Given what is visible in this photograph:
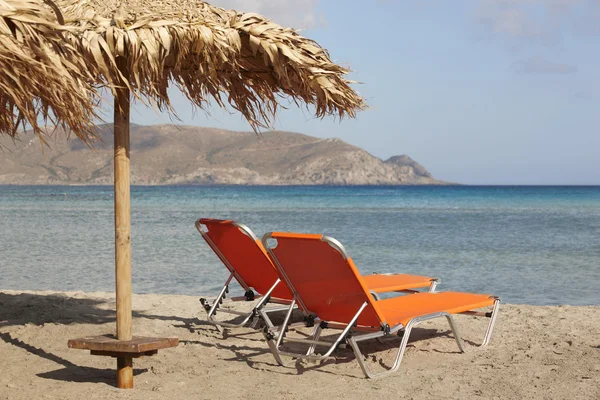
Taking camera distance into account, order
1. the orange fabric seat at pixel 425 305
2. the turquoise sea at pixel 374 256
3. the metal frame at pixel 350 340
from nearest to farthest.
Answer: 1. the metal frame at pixel 350 340
2. the orange fabric seat at pixel 425 305
3. the turquoise sea at pixel 374 256

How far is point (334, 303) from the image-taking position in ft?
15.6

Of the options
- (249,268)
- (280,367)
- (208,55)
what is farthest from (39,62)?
(249,268)

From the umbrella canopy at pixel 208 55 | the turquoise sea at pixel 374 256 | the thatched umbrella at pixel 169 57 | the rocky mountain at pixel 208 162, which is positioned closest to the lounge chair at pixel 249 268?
the umbrella canopy at pixel 208 55

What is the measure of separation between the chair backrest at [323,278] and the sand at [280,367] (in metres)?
0.39

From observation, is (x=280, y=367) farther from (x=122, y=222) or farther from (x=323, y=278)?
(x=122, y=222)

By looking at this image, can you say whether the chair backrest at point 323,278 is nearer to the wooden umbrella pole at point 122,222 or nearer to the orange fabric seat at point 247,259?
the orange fabric seat at point 247,259

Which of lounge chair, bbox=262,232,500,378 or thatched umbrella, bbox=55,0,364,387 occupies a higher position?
thatched umbrella, bbox=55,0,364,387

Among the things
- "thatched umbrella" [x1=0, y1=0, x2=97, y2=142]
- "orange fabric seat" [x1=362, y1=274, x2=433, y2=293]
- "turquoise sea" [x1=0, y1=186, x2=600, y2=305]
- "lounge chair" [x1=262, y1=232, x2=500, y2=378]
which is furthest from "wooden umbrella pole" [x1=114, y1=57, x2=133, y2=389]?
"turquoise sea" [x1=0, y1=186, x2=600, y2=305]

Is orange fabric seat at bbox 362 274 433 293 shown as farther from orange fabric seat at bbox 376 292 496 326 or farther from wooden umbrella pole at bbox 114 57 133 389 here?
wooden umbrella pole at bbox 114 57 133 389

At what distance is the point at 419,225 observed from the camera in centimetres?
2684

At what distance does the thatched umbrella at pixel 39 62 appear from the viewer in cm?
330

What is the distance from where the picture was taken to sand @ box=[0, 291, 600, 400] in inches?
169

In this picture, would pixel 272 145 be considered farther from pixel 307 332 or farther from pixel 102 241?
pixel 307 332

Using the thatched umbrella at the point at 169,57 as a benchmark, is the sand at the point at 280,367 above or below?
below
